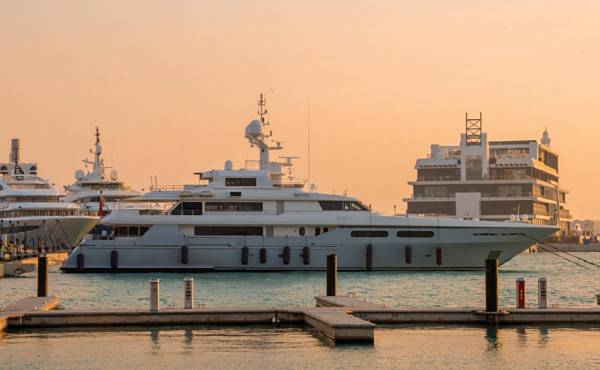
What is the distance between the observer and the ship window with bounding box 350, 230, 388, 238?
57.9 metres

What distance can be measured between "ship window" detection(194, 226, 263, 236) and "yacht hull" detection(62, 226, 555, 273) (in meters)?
0.31

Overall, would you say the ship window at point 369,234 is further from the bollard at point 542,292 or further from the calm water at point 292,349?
the calm water at point 292,349

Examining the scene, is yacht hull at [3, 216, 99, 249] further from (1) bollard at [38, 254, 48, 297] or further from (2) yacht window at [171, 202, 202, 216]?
(1) bollard at [38, 254, 48, 297]

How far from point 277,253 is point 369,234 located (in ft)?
15.1

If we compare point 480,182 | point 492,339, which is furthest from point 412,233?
point 480,182

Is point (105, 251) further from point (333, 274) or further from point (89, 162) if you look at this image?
point (89, 162)

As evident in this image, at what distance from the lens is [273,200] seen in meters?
58.2

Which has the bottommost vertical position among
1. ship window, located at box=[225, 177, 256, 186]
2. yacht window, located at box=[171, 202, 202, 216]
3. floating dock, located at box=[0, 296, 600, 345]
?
floating dock, located at box=[0, 296, 600, 345]

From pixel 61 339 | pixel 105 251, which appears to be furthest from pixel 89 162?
pixel 61 339

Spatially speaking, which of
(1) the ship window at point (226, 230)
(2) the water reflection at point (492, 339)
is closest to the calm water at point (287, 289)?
(1) the ship window at point (226, 230)

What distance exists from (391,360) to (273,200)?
35849mm

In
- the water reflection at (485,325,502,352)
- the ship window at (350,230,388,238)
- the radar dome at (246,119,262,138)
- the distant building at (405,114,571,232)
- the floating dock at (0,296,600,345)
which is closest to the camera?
the water reflection at (485,325,502,352)

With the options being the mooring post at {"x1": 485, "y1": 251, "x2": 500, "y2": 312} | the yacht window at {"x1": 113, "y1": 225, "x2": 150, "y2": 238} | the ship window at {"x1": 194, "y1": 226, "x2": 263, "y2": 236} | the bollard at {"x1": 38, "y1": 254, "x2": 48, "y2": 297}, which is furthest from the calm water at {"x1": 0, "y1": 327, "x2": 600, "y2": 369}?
the yacht window at {"x1": 113, "y1": 225, "x2": 150, "y2": 238}

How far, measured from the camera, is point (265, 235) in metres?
58.2
